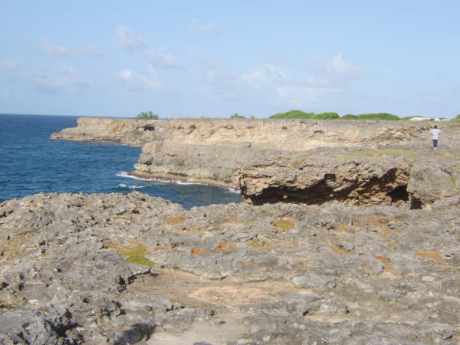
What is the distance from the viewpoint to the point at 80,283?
10547 millimetres

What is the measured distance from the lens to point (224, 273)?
11.8 meters

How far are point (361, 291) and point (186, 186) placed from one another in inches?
1768

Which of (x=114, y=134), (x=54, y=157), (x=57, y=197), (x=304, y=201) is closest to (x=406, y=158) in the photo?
(x=304, y=201)

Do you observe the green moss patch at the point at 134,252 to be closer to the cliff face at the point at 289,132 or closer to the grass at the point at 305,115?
the cliff face at the point at 289,132

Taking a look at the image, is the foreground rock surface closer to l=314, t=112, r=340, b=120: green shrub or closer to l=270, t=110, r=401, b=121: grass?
l=270, t=110, r=401, b=121: grass

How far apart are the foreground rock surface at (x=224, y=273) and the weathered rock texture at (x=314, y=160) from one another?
19.3 ft

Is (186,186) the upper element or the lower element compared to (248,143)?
lower

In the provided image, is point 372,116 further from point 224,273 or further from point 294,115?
point 224,273

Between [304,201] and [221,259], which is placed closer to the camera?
[221,259]

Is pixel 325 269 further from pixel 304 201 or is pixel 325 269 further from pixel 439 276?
pixel 304 201

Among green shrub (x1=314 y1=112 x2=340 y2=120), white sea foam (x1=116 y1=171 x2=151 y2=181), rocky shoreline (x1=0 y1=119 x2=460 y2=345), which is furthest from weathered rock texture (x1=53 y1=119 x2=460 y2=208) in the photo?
green shrub (x1=314 y1=112 x2=340 y2=120)

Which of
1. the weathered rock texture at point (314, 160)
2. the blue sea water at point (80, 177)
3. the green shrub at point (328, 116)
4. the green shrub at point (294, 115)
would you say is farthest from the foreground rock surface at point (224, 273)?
the green shrub at point (294, 115)

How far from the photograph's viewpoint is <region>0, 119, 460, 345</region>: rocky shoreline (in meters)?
8.59

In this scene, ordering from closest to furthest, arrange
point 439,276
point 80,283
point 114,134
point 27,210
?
point 80,283 → point 439,276 → point 27,210 → point 114,134
